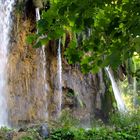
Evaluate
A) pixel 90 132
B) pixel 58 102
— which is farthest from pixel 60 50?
pixel 90 132

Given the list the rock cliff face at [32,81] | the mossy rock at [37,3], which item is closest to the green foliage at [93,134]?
the rock cliff face at [32,81]

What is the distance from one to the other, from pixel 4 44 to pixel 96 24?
10547 millimetres

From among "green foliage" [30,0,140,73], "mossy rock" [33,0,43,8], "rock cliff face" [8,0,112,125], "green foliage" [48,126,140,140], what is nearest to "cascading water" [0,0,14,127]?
"rock cliff face" [8,0,112,125]

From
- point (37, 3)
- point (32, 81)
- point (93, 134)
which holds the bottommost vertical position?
point (93, 134)

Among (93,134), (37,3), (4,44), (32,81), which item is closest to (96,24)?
(93,134)

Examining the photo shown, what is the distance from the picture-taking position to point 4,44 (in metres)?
A: 14.5

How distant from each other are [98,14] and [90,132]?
6.65 metres

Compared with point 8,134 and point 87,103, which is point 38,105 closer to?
point 87,103

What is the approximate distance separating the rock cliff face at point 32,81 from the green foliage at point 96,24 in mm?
9855

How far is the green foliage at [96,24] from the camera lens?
10.9 feet

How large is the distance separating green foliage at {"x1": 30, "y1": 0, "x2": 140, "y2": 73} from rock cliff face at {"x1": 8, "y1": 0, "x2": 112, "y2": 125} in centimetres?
986

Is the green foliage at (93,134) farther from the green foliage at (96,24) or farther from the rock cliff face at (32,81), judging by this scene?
the green foliage at (96,24)

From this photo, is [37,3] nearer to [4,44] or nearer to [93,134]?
[4,44]

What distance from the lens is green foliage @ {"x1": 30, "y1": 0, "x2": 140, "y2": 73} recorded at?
10.9 ft
